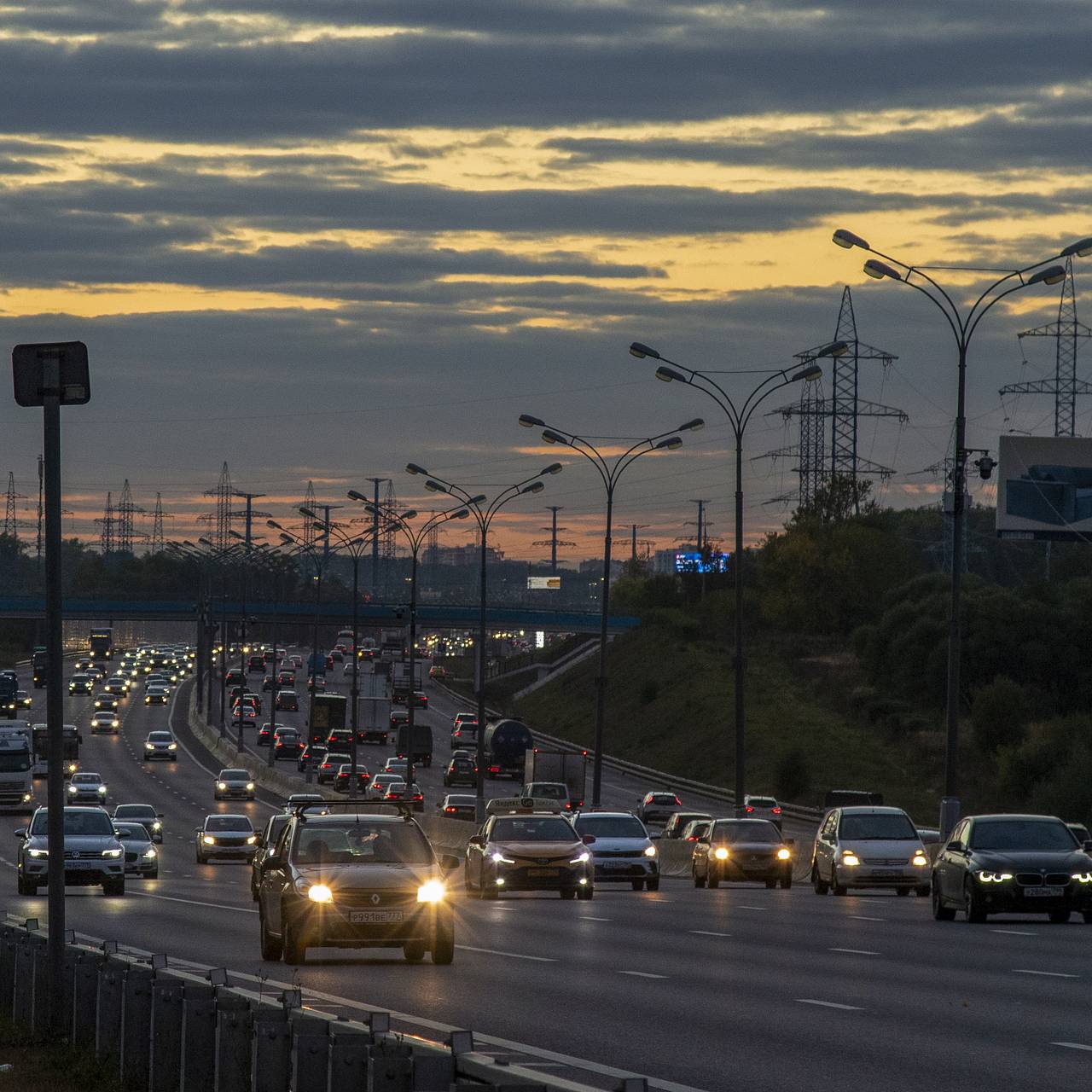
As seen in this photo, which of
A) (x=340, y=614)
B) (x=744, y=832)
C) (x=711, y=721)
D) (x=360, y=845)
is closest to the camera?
(x=360, y=845)

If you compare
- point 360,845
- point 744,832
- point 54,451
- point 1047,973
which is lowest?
point 744,832

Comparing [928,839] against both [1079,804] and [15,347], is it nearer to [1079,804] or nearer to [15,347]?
[1079,804]

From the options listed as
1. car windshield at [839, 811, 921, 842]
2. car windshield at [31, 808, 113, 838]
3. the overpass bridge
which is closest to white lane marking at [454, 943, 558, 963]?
car windshield at [839, 811, 921, 842]

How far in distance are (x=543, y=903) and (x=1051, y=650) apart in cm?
6523

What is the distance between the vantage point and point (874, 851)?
126ft

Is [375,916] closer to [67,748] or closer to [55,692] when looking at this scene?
[55,692]

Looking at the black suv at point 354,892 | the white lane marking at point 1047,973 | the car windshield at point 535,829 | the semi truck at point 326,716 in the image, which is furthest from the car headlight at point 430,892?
the semi truck at point 326,716

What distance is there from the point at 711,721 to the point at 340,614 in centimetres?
5724

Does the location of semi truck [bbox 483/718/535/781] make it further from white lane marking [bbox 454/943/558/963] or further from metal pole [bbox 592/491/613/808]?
white lane marking [bbox 454/943/558/963]

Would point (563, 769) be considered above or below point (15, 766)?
above

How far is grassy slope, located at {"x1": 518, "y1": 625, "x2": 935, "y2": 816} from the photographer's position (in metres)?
93.6

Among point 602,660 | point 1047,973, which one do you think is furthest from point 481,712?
point 1047,973

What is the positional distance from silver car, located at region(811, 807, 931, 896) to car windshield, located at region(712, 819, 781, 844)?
3.44m

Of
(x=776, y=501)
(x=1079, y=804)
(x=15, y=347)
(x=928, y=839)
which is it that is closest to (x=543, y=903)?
(x=928, y=839)
